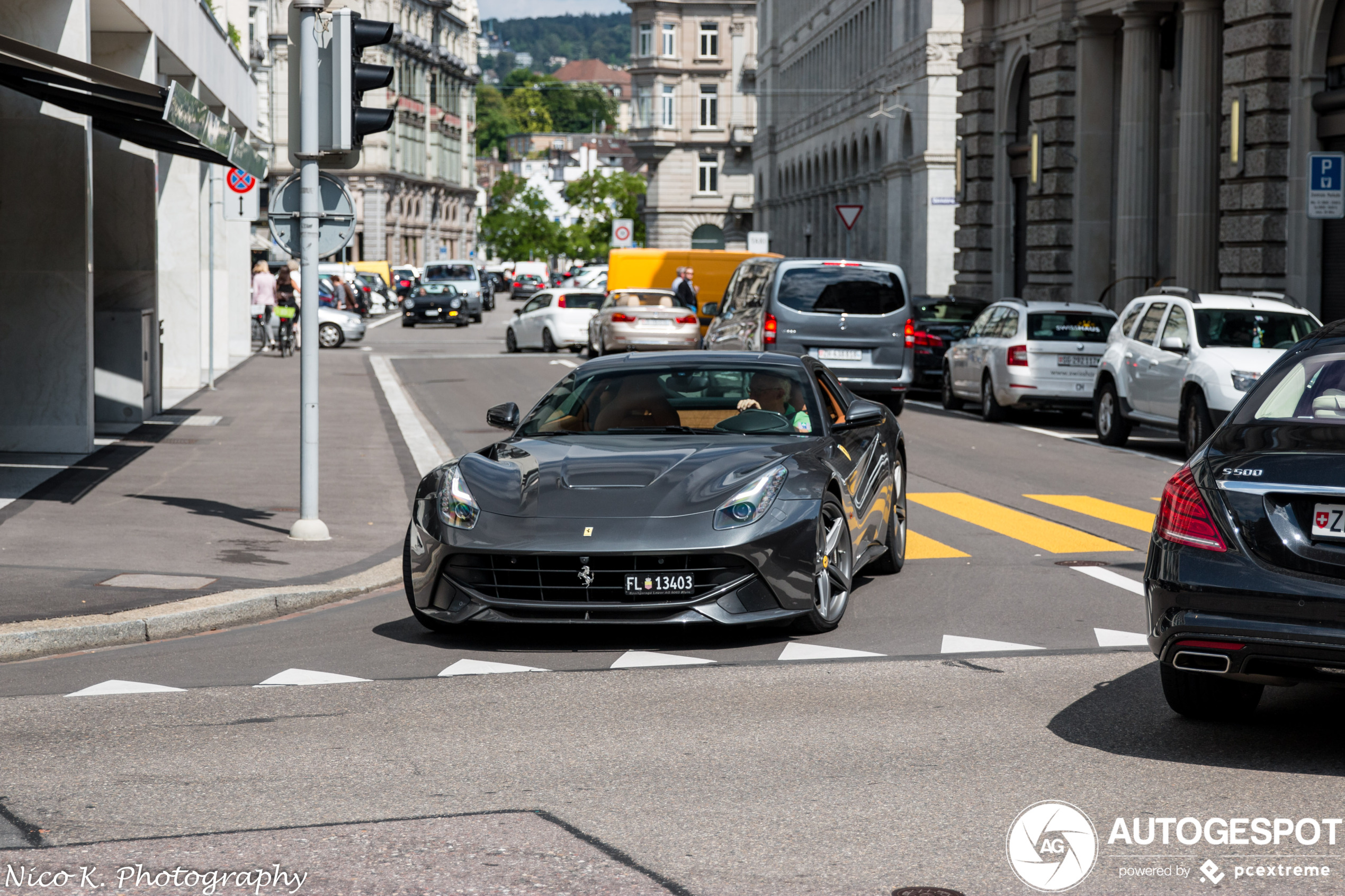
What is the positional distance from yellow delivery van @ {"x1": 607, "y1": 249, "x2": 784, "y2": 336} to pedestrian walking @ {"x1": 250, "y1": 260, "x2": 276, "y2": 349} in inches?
323

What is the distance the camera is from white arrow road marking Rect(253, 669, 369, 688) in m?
7.30

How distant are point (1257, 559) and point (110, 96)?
9.50 meters

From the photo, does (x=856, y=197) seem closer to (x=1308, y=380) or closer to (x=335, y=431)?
(x=335, y=431)

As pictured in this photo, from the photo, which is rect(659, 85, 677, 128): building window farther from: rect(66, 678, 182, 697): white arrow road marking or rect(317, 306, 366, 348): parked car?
rect(66, 678, 182, 697): white arrow road marking

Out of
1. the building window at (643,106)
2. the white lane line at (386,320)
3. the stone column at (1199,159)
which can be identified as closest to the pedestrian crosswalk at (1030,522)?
the stone column at (1199,159)

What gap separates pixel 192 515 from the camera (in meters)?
12.2

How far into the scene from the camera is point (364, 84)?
11359mm

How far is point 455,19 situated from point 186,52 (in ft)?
424

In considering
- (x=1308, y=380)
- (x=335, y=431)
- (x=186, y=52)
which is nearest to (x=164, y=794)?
(x=1308, y=380)

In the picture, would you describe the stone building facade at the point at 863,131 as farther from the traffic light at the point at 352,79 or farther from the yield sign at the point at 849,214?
the traffic light at the point at 352,79

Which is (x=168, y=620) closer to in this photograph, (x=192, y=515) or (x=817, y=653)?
(x=817, y=653)

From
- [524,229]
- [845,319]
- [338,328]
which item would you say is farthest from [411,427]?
[524,229]

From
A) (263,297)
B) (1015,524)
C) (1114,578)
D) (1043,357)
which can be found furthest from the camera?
(263,297)

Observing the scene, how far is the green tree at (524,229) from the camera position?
453ft
